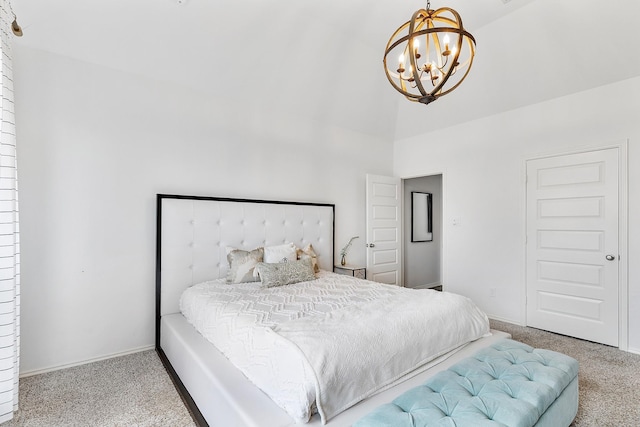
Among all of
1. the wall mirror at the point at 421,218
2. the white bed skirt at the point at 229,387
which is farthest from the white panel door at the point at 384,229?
the white bed skirt at the point at 229,387

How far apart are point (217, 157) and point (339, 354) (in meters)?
2.53

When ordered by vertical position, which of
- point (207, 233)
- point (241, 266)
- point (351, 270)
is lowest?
point (351, 270)

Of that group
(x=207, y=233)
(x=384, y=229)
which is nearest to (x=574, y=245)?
(x=384, y=229)

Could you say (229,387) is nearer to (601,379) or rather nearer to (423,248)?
(601,379)

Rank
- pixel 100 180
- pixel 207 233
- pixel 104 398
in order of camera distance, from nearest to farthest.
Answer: pixel 104 398
pixel 100 180
pixel 207 233

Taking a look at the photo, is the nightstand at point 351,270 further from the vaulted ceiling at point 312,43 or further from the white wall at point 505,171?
the vaulted ceiling at point 312,43

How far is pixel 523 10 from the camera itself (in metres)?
2.86

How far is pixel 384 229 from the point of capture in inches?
186

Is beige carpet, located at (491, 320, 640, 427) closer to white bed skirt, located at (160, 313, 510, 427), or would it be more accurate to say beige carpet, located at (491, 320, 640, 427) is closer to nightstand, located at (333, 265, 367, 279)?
white bed skirt, located at (160, 313, 510, 427)

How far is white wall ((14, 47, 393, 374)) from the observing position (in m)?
2.41

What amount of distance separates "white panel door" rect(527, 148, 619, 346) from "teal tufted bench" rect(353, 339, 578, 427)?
1.89 metres

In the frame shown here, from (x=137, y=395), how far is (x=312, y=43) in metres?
3.45

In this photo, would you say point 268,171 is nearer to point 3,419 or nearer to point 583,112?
point 3,419

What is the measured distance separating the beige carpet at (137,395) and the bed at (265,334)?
0.15 metres
